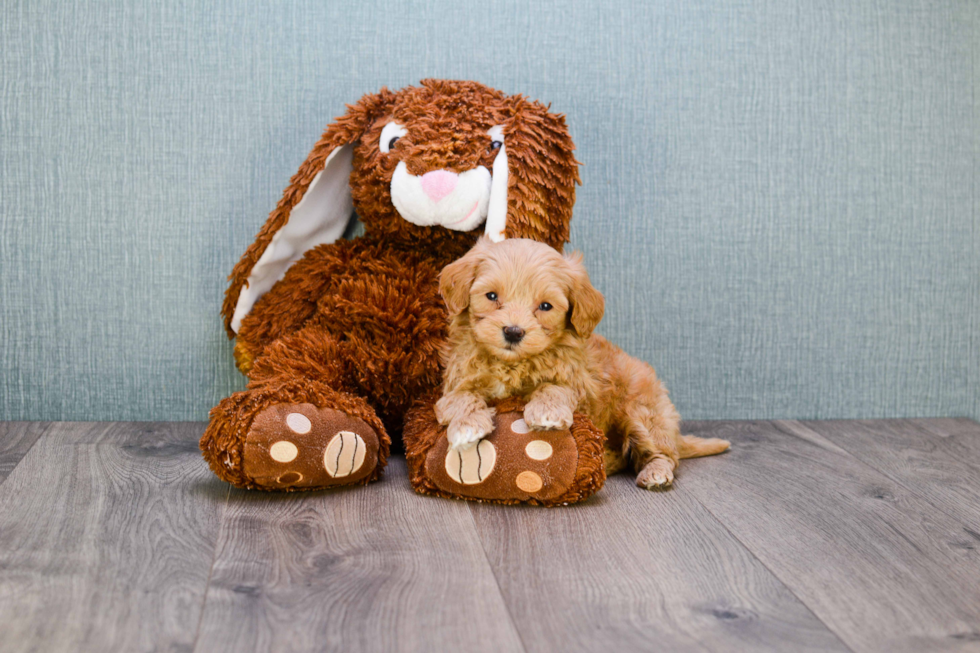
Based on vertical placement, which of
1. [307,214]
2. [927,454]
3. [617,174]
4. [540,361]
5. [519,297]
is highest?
[617,174]

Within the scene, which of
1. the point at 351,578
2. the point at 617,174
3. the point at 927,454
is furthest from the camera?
the point at 617,174

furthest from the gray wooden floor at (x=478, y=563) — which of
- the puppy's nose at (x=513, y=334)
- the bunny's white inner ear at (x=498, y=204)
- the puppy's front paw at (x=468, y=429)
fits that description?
the bunny's white inner ear at (x=498, y=204)

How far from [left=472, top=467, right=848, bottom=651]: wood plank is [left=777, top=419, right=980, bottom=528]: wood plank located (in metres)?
0.39

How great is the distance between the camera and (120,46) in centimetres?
172

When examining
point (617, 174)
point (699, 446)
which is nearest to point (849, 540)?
point (699, 446)

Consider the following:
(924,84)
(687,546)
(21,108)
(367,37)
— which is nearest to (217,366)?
(21,108)

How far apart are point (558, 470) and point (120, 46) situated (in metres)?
1.24

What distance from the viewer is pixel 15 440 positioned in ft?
5.37

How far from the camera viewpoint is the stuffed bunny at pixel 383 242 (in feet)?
4.75

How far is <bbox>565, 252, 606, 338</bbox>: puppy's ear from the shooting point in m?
1.31

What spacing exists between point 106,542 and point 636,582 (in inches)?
27.7

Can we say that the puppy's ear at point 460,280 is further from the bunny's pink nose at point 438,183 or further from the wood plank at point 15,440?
the wood plank at point 15,440

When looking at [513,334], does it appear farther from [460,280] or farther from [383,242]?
[383,242]

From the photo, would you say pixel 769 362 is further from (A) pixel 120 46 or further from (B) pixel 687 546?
(A) pixel 120 46
